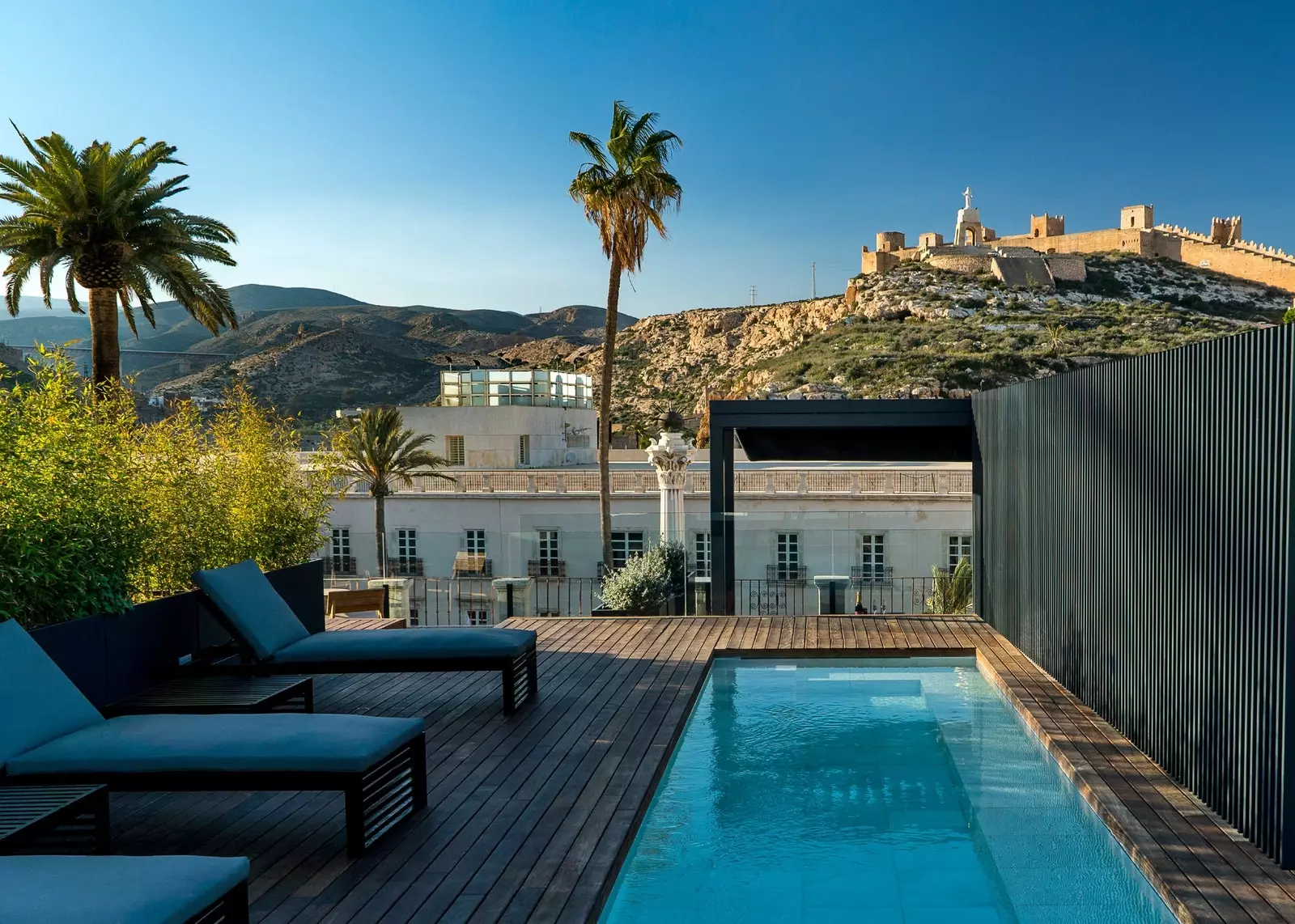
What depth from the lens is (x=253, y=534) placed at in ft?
25.7

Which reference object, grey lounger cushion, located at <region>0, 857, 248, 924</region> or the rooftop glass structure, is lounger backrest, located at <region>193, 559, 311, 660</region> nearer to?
grey lounger cushion, located at <region>0, 857, 248, 924</region>

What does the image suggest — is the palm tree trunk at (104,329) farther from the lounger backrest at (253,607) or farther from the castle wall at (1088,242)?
the castle wall at (1088,242)

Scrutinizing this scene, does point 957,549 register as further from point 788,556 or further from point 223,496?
point 223,496

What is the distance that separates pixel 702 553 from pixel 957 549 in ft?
8.86

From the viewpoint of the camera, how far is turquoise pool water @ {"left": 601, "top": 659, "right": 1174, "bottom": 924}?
4176mm

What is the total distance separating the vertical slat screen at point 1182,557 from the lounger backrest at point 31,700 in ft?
16.3

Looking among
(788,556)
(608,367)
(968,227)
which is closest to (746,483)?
(608,367)

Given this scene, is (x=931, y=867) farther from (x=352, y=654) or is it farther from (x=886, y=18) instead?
(x=886, y=18)

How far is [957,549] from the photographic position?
1077 cm

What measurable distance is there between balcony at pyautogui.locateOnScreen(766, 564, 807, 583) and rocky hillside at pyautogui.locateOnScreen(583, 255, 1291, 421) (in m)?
40.5

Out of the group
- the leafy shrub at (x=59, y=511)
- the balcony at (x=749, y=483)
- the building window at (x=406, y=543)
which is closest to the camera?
the leafy shrub at (x=59, y=511)

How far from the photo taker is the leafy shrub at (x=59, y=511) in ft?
17.0

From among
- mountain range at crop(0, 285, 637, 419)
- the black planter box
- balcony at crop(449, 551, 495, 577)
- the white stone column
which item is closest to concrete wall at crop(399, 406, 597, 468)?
mountain range at crop(0, 285, 637, 419)

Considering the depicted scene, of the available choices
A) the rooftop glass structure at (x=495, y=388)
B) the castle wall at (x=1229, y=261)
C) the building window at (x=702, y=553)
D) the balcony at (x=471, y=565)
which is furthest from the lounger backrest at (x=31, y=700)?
the castle wall at (x=1229, y=261)
